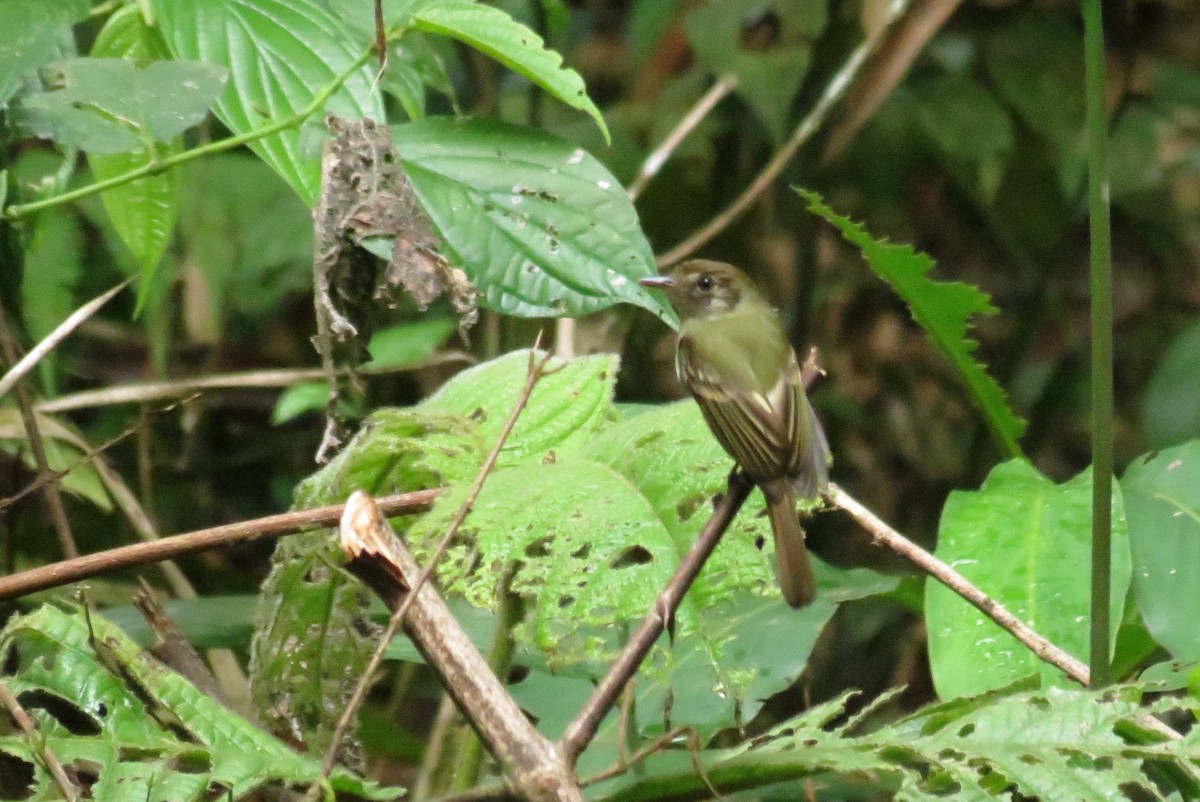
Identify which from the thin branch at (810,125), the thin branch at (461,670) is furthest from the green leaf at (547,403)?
the thin branch at (810,125)

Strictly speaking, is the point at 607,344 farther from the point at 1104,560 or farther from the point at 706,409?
the point at 1104,560

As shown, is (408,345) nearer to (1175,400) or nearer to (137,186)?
(137,186)

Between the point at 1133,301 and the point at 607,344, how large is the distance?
8.53ft

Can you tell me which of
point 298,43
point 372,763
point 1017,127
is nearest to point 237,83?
point 298,43

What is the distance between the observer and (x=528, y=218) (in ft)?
5.67

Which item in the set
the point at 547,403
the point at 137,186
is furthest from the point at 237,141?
the point at 547,403

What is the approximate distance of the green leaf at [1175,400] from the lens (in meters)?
3.09

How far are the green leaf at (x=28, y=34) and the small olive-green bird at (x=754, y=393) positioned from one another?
0.75 meters

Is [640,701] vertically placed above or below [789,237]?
below

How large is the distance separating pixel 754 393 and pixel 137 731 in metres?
0.92

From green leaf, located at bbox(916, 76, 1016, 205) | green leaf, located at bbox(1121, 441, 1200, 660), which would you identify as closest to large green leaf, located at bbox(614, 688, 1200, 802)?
green leaf, located at bbox(1121, 441, 1200, 660)

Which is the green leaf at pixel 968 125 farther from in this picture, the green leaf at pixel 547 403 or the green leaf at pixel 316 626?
the green leaf at pixel 316 626

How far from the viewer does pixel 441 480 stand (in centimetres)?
171

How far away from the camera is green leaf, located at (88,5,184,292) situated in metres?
1.78
